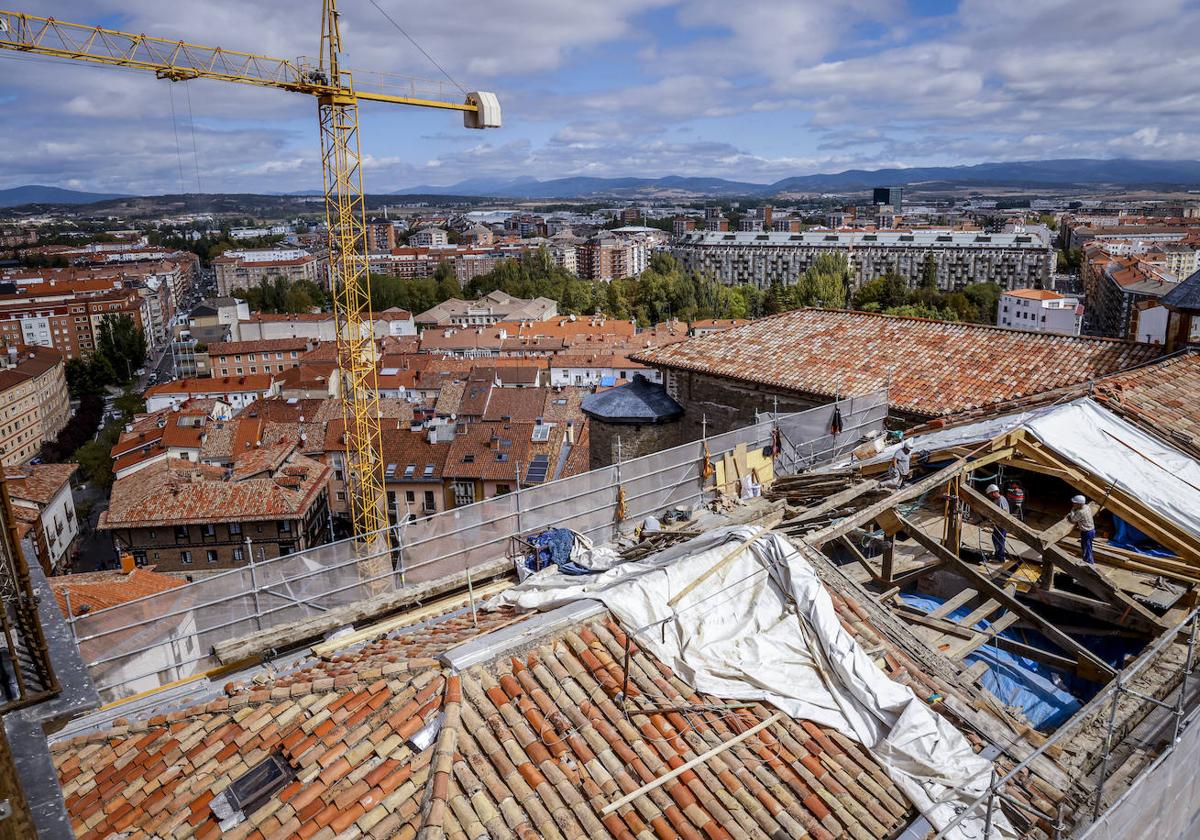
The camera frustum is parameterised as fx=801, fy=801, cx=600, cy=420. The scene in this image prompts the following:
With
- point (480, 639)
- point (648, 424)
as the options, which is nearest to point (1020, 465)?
point (480, 639)

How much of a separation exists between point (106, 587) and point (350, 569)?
8.82m

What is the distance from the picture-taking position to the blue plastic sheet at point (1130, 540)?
27.7 feet

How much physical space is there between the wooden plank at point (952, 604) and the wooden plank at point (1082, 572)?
70cm

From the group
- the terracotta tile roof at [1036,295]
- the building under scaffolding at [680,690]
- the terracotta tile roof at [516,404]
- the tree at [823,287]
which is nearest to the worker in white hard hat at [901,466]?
the building under scaffolding at [680,690]

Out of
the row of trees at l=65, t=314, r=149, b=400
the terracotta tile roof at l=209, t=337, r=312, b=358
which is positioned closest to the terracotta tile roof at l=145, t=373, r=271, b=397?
the terracotta tile roof at l=209, t=337, r=312, b=358

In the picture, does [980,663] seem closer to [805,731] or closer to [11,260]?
[805,731]

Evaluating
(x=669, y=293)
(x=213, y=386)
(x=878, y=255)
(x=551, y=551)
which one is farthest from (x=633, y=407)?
(x=878, y=255)

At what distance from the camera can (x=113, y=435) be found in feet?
185

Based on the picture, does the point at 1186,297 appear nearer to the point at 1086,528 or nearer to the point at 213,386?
the point at 1086,528

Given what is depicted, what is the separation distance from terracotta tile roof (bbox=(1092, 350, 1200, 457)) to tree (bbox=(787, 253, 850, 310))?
2132 inches

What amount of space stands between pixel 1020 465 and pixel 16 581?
865 cm

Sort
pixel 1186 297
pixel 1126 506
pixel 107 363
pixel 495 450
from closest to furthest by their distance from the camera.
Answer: pixel 1126 506 → pixel 1186 297 → pixel 495 450 → pixel 107 363

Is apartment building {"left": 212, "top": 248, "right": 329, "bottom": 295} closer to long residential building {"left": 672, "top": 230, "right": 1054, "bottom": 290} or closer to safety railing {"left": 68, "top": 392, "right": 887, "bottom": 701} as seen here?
long residential building {"left": 672, "top": 230, "right": 1054, "bottom": 290}

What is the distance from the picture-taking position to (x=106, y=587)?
15.0 meters
